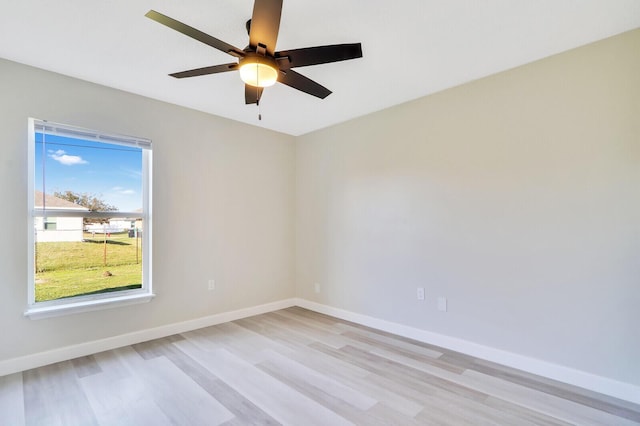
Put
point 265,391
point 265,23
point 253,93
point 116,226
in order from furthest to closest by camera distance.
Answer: point 116,226 → point 253,93 → point 265,391 → point 265,23

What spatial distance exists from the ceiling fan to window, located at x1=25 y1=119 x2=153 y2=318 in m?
1.60

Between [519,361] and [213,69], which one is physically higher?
[213,69]

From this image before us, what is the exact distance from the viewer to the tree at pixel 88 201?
108 inches

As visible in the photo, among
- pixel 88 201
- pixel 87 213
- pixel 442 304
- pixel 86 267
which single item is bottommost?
pixel 442 304

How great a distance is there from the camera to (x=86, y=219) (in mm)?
2861

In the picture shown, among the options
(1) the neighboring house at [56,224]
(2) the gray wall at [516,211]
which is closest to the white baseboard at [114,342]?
(1) the neighboring house at [56,224]

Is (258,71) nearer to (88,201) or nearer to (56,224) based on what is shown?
(88,201)

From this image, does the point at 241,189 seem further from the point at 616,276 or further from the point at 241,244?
the point at 616,276

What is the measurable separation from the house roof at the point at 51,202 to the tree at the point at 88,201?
0.09 feet

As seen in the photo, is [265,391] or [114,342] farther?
[114,342]

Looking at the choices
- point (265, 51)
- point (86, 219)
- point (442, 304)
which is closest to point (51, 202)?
point (86, 219)

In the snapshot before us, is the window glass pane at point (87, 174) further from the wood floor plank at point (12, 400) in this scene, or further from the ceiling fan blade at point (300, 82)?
the ceiling fan blade at point (300, 82)

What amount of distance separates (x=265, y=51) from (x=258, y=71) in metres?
0.13

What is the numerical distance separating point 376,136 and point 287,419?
9.39ft
